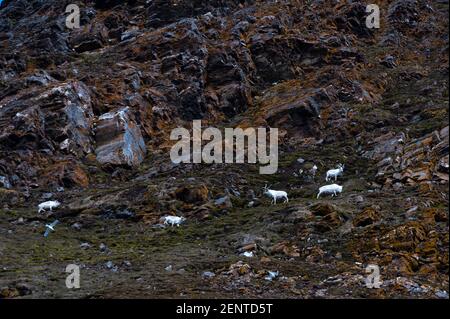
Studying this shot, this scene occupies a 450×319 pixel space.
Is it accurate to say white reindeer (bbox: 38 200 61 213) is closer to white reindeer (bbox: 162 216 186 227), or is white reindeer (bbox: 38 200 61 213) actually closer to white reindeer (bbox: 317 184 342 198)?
white reindeer (bbox: 162 216 186 227)

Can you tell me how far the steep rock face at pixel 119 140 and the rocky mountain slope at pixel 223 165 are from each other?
12cm

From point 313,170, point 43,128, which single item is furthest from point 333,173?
point 43,128

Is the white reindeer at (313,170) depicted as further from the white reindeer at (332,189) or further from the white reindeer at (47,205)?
the white reindeer at (47,205)

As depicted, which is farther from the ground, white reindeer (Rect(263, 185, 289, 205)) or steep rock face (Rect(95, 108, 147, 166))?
white reindeer (Rect(263, 185, 289, 205))

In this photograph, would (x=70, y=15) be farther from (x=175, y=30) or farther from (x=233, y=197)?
(x=233, y=197)

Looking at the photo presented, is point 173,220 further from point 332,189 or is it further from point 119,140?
point 119,140

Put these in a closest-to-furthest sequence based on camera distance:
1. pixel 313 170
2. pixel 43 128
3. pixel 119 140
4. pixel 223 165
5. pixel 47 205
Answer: pixel 47 205
pixel 313 170
pixel 223 165
pixel 43 128
pixel 119 140

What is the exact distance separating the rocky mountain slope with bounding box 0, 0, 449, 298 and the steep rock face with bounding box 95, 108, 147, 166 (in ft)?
0.40

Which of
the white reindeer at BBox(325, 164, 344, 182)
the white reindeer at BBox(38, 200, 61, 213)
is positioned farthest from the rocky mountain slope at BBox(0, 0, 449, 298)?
the white reindeer at BBox(325, 164, 344, 182)

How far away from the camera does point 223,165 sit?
40406 millimetres

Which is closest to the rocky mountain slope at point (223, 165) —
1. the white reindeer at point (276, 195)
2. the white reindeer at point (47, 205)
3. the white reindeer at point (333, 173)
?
the white reindeer at point (47, 205)

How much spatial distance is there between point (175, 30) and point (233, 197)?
28.3 meters

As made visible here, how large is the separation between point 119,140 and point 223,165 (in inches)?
332

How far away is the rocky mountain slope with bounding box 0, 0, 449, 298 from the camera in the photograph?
22969 millimetres
